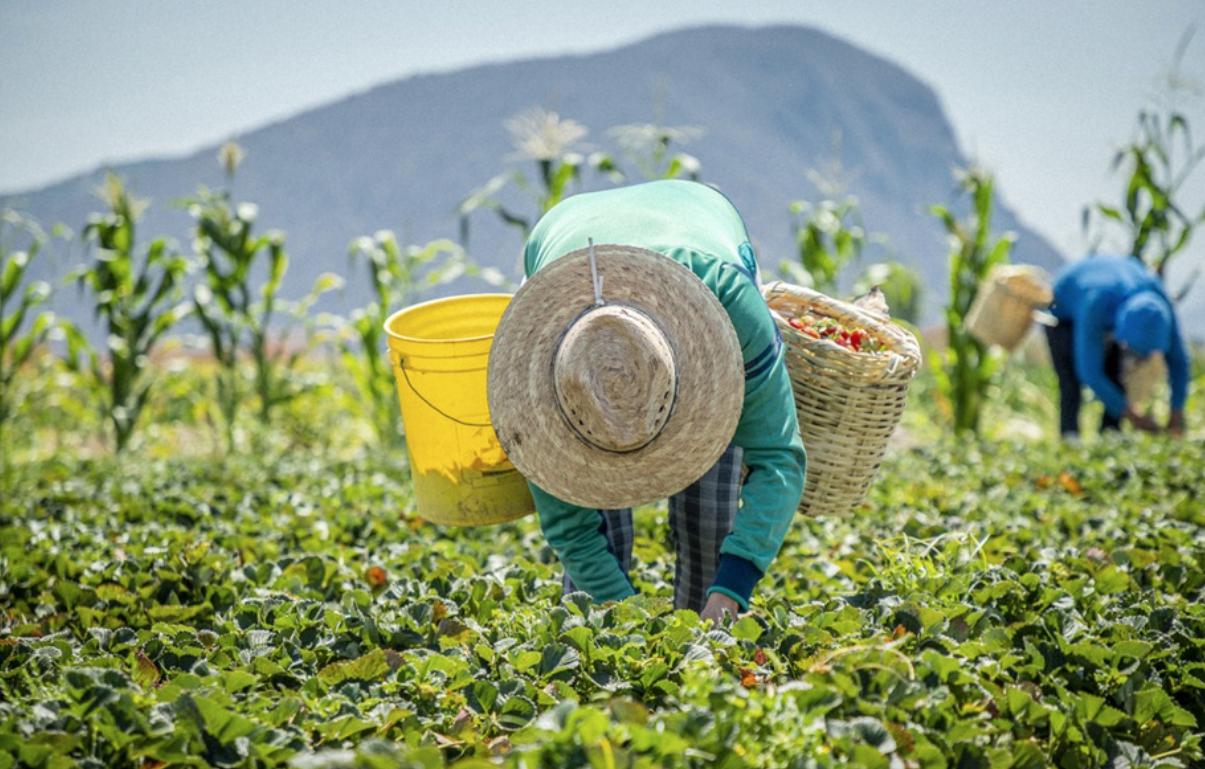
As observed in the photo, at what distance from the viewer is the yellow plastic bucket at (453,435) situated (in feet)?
9.80

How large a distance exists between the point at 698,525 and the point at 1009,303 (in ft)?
18.7

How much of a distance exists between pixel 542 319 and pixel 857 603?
41.6 inches

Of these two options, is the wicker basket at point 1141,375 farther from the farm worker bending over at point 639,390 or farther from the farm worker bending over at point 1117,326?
the farm worker bending over at point 639,390

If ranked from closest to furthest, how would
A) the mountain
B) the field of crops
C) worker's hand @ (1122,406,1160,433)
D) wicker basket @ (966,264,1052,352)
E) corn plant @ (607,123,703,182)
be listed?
the field of crops < worker's hand @ (1122,406,1160,433) < corn plant @ (607,123,703,182) < wicker basket @ (966,264,1052,352) < the mountain

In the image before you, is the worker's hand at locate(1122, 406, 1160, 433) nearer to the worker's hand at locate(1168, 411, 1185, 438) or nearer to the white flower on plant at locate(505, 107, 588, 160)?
the worker's hand at locate(1168, 411, 1185, 438)

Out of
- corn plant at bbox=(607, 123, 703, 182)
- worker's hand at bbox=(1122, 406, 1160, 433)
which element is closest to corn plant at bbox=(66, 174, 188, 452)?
corn plant at bbox=(607, 123, 703, 182)

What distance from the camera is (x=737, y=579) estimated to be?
2605mm

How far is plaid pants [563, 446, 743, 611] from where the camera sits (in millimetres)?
3045

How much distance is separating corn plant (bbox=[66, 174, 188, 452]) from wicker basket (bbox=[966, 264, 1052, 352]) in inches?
241

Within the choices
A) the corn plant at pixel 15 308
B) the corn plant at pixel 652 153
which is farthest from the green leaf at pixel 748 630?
the corn plant at pixel 15 308

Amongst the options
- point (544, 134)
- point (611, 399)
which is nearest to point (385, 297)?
point (544, 134)

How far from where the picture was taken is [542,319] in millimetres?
2463

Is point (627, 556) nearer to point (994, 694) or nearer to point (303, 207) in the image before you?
point (994, 694)

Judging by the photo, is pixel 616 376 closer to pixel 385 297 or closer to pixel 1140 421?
pixel 1140 421
